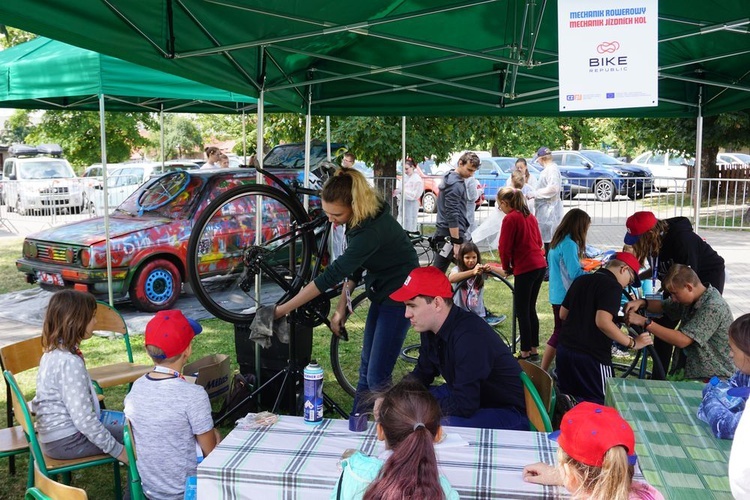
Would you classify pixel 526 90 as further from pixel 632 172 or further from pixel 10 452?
pixel 632 172

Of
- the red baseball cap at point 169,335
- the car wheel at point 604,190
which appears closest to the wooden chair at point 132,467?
the red baseball cap at point 169,335

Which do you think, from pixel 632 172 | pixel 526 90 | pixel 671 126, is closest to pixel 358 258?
pixel 526 90

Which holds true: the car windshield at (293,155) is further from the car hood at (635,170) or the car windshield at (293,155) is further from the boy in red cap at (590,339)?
the car hood at (635,170)

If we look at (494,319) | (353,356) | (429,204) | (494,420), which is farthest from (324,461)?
(429,204)

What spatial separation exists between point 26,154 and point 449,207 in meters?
29.6

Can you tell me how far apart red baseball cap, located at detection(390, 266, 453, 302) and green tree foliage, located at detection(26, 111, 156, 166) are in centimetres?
1993

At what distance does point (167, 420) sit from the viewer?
3133 mm

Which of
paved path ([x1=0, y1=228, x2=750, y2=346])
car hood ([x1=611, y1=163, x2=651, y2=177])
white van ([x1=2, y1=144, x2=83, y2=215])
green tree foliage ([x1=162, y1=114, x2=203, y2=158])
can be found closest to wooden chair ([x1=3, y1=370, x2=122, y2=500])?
paved path ([x1=0, y1=228, x2=750, y2=346])

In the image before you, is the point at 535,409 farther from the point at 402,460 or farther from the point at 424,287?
the point at 402,460

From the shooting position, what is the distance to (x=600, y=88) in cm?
366

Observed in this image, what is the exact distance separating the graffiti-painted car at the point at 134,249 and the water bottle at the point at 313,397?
559 centimetres

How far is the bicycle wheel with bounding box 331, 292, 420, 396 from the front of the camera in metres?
5.86

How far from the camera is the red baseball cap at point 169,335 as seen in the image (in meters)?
3.19

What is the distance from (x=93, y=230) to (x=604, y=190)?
1286 centimetres
